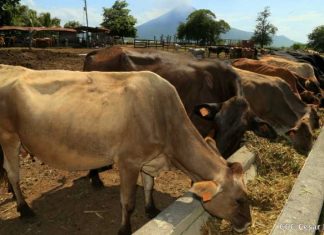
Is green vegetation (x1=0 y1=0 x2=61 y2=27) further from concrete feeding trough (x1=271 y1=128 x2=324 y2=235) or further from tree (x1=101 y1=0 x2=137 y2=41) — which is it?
concrete feeding trough (x1=271 y1=128 x2=324 y2=235)


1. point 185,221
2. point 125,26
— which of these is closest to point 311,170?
point 185,221

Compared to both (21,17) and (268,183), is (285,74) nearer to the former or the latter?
(268,183)

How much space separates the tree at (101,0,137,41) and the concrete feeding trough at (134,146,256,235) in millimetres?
73234

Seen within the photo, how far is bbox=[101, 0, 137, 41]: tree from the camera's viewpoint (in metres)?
80.2

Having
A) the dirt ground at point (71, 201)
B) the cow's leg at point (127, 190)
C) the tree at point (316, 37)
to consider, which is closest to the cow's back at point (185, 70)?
the dirt ground at point (71, 201)

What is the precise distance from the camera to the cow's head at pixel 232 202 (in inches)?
163

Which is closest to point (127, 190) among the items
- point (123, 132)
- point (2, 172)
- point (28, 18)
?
point (123, 132)

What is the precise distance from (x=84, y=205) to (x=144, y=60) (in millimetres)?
2953

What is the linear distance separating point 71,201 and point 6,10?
45.8 meters

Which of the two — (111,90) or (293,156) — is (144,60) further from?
(293,156)

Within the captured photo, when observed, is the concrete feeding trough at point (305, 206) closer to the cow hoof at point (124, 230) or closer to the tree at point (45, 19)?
the cow hoof at point (124, 230)

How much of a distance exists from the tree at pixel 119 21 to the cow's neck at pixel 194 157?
72905 millimetres

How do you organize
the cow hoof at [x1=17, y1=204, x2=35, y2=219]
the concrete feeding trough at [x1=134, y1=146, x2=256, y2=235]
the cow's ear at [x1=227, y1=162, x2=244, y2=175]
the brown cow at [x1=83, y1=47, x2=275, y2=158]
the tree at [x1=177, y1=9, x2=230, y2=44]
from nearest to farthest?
1. the concrete feeding trough at [x1=134, y1=146, x2=256, y2=235]
2. the cow's ear at [x1=227, y1=162, x2=244, y2=175]
3. the cow hoof at [x1=17, y1=204, x2=35, y2=219]
4. the brown cow at [x1=83, y1=47, x2=275, y2=158]
5. the tree at [x1=177, y1=9, x2=230, y2=44]

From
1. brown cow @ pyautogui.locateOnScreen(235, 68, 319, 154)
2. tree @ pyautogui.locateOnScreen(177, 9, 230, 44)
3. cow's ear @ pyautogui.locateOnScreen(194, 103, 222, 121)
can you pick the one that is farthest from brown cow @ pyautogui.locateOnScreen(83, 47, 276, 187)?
tree @ pyautogui.locateOnScreen(177, 9, 230, 44)
